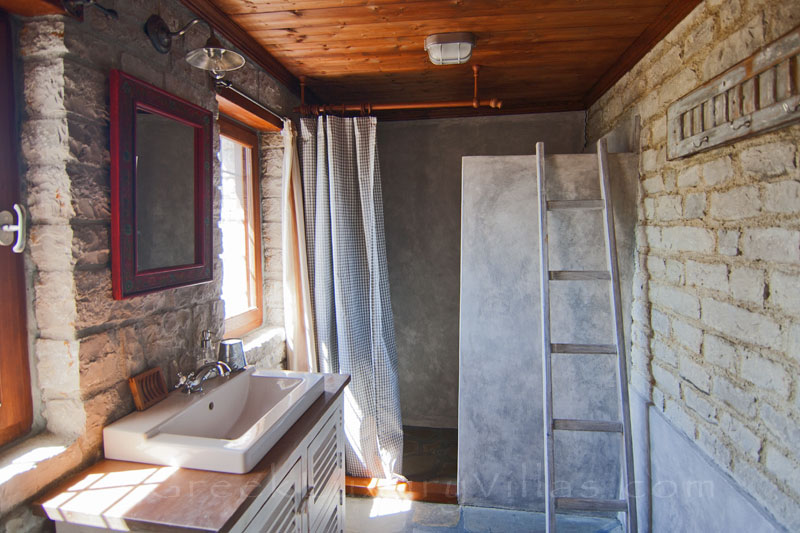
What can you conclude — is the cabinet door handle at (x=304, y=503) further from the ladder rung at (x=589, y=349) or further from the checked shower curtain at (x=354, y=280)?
the ladder rung at (x=589, y=349)

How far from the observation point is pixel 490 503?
254 cm

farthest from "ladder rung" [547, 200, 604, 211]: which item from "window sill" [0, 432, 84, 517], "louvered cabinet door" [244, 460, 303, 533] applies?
"window sill" [0, 432, 84, 517]

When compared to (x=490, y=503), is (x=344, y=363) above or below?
above

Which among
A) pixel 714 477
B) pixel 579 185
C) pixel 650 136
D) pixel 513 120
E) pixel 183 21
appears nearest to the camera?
pixel 714 477

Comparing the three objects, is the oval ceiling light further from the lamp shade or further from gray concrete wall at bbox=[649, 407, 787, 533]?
gray concrete wall at bbox=[649, 407, 787, 533]

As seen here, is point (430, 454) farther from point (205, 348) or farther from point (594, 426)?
point (205, 348)

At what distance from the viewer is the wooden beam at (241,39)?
1827 millimetres

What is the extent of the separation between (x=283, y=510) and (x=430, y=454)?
1938 millimetres

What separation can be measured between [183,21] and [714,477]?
260 cm

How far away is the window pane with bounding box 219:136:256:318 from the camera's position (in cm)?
246

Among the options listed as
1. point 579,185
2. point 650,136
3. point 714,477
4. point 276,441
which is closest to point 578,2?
point 650,136

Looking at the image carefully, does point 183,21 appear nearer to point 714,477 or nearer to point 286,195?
point 286,195

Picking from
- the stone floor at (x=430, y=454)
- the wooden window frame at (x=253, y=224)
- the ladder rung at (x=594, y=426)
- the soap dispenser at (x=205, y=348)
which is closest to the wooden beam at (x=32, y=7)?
the soap dispenser at (x=205, y=348)

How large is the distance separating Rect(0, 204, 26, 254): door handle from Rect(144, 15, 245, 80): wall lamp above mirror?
72 centimetres
